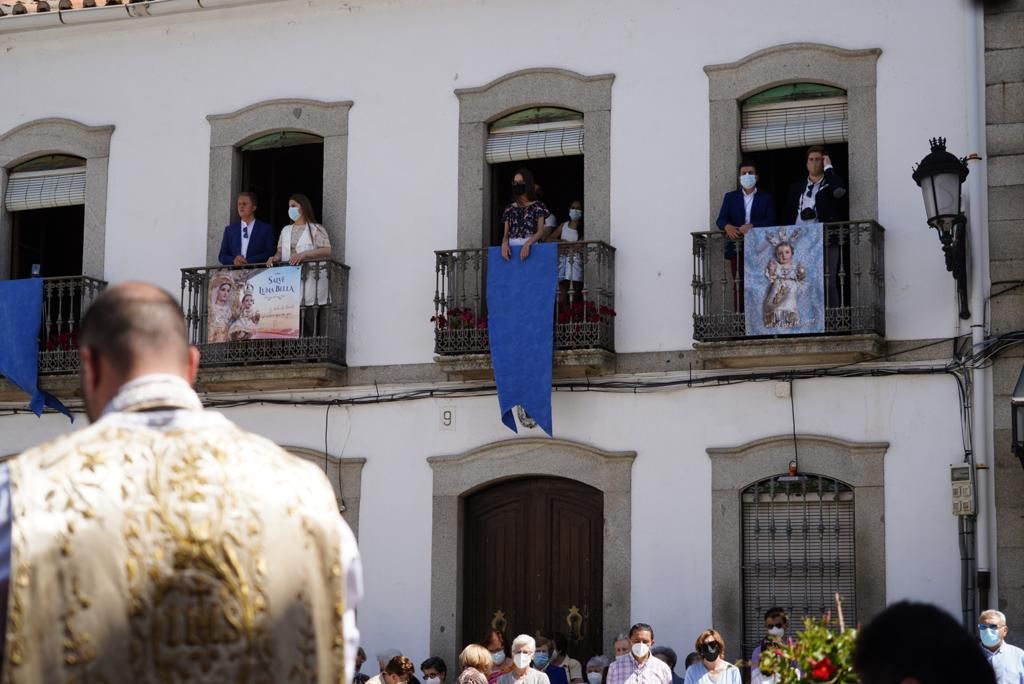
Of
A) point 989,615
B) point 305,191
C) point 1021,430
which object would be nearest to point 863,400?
point 1021,430

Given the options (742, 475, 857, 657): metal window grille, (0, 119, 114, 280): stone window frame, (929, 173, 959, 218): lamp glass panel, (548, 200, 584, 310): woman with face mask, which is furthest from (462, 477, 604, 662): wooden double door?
(0, 119, 114, 280): stone window frame

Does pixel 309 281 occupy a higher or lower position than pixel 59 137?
lower

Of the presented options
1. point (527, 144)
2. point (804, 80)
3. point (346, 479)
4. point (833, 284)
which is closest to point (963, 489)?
point (833, 284)

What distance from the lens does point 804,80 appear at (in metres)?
15.3

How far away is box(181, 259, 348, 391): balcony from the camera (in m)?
16.0

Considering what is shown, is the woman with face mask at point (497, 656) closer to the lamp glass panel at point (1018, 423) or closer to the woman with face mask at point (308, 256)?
the woman with face mask at point (308, 256)

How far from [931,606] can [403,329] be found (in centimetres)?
1211

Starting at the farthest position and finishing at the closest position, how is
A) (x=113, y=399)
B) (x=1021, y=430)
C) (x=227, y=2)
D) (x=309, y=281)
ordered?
(x=227, y=2)
(x=309, y=281)
(x=1021, y=430)
(x=113, y=399)

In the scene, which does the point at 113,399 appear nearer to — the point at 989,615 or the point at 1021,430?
the point at 989,615

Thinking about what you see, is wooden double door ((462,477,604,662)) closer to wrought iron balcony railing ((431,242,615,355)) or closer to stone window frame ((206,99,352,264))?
wrought iron balcony railing ((431,242,615,355))

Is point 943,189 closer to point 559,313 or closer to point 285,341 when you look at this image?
point 559,313

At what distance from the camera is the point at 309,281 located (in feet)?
53.0

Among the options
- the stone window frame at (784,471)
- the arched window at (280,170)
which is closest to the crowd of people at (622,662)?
the stone window frame at (784,471)

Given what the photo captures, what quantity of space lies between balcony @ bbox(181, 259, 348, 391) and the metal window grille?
151 inches
